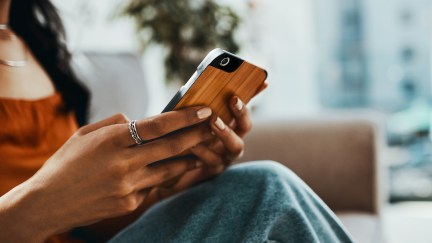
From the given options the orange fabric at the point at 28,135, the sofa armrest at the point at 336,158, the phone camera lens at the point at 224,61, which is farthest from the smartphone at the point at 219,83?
the sofa armrest at the point at 336,158

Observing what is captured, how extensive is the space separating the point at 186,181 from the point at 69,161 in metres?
0.28

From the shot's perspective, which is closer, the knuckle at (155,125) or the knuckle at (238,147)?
the knuckle at (155,125)

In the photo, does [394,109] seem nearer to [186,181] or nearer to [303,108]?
[303,108]

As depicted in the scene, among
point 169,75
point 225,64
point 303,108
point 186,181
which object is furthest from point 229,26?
point 225,64

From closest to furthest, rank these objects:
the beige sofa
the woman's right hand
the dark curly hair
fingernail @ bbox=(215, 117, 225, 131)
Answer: the woman's right hand < fingernail @ bbox=(215, 117, 225, 131) < the dark curly hair < the beige sofa

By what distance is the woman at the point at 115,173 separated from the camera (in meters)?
0.53

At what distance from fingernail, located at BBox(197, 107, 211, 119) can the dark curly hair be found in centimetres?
41

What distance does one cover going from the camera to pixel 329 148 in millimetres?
1074

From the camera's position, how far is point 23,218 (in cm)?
53

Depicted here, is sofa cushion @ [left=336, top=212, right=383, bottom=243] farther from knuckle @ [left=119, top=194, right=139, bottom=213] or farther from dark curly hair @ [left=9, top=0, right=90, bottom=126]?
dark curly hair @ [left=9, top=0, right=90, bottom=126]

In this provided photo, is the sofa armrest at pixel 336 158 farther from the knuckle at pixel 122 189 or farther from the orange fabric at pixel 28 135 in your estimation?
the knuckle at pixel 122 189

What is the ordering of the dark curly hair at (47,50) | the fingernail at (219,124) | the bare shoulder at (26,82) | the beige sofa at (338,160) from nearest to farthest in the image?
the fingernail at (219,124), the bare shoulder at (26,82), the dark curly hair at (47,50), the beige sofa at (338,160)

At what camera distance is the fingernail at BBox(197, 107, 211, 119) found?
560mm

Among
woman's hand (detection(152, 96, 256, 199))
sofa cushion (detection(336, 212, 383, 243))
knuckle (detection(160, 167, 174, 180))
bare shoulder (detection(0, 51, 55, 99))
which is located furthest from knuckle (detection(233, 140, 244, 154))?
bare shoulder (detection(0, 51, 55, 99))
